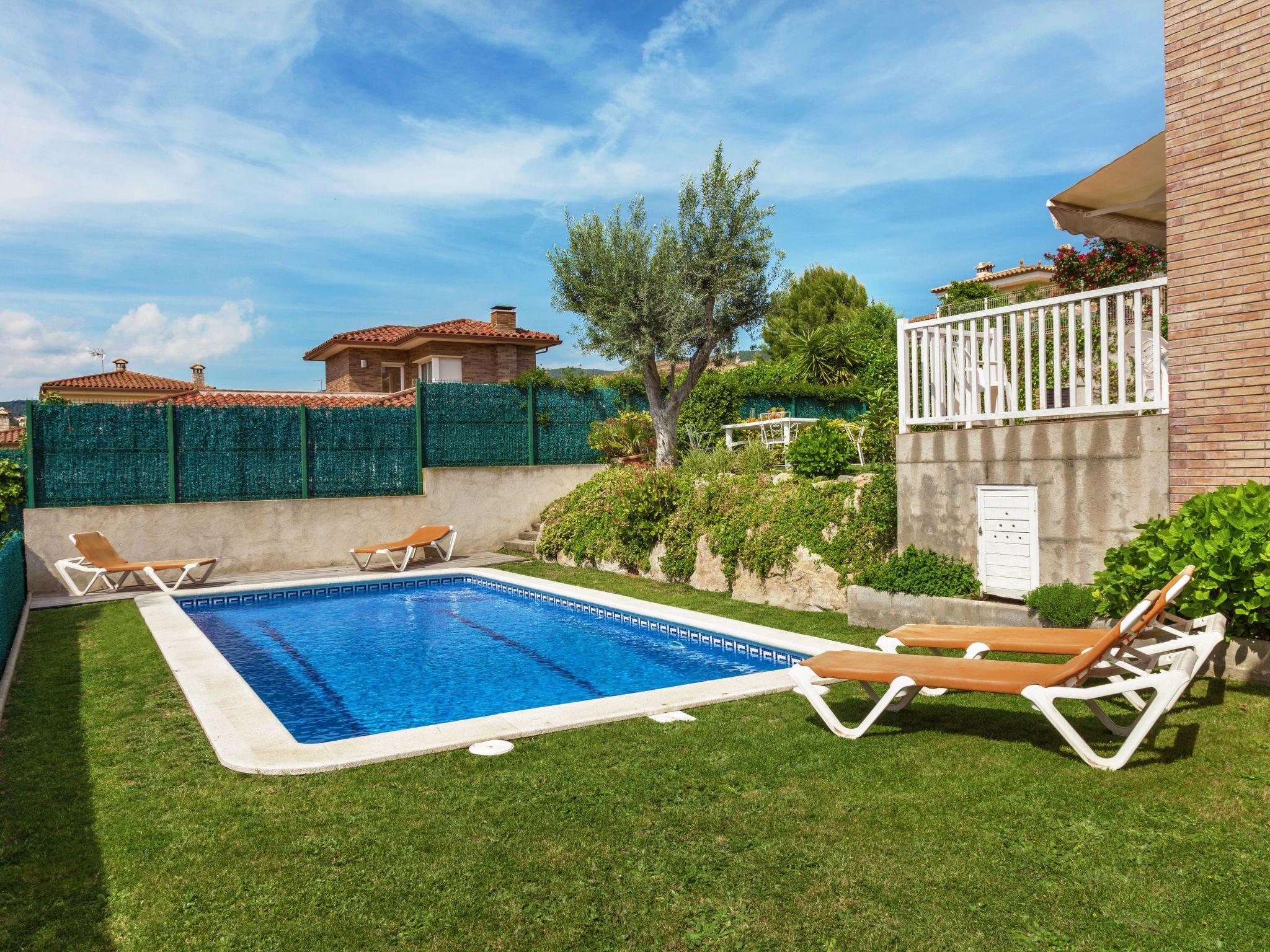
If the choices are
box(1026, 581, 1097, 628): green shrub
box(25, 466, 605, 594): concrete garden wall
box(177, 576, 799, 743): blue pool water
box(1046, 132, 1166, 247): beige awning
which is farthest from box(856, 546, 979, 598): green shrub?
box(25, 466, 605, 594): concrete garden wall

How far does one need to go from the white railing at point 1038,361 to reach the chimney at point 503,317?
2463 centimetres

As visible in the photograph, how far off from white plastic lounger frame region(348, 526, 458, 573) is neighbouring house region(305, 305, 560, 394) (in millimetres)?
13627

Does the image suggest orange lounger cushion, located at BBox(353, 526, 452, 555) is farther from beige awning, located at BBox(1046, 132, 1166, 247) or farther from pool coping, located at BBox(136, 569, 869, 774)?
beige awning, located at BBox(1046, 132, 1166, 247)

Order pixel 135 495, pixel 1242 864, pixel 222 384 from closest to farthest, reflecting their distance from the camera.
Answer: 1. pixel 1242 864
2. pixel 135 495
3. pixel 222 384

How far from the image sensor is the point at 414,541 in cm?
1538

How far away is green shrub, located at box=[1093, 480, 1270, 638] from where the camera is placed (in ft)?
16.7

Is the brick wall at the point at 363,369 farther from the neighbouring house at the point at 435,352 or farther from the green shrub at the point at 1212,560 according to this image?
the green shrub at the point at 1212,560

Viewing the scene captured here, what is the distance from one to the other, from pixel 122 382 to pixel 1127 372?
166 feet

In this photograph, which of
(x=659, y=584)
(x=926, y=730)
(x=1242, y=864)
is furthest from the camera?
(x=659, y=584)

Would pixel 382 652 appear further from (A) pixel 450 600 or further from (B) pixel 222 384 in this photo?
(B) pixel 222 384

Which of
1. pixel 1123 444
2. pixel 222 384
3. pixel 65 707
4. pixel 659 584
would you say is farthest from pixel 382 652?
pixel 222 384

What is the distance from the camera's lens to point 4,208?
15.1 m

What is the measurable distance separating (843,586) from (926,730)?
452 centimetres

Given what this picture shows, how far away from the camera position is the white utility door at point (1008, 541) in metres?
7.51
